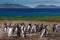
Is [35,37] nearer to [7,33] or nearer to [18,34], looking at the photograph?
[18,34]

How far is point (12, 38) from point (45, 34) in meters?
1.72

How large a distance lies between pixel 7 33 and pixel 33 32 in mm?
1422

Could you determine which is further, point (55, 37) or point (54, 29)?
point (54, 29)

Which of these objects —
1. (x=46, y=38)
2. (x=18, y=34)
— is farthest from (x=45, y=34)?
(x=18, y=34)

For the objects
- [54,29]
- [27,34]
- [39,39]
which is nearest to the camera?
[39,39]

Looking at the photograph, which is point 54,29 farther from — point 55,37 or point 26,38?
point 26,38

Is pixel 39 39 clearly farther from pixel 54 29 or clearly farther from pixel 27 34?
pixel 54 29

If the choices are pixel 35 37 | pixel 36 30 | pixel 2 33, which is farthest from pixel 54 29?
pixel 2 33

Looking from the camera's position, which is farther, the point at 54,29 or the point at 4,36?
the point at 54,29

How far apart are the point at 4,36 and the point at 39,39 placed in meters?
1.85

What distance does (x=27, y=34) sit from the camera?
12453 mm

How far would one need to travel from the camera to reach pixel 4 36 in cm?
1209

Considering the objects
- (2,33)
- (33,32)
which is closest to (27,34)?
(33,32)

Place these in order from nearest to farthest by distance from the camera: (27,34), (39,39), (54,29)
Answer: (39,39) → (27,34) → (54,29)
